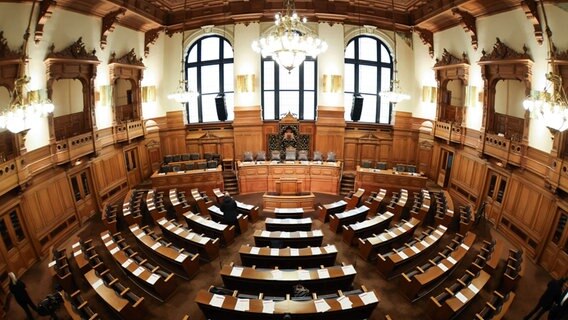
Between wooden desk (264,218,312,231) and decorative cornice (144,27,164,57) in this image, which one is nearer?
wooden desk (264,218,312,231)

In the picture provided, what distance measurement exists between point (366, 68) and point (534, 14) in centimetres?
723

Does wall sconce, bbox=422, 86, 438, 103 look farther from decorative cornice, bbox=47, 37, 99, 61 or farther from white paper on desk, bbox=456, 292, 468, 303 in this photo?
decorative cornice, bbox=47, 37, 99, 61

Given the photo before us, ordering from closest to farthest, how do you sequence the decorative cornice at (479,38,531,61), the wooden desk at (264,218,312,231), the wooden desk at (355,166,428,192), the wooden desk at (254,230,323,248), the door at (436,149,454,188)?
the wooden desk at (254,230,323,248) < the decorative cornice at (479,38,531,61) < the wooden desk at (264,218,312,231) < the wooden desk at (355,166,428,192) < the door at (436,149,454,188)

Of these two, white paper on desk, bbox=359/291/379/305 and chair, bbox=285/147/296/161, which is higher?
chair, bbox=285/147/296/161

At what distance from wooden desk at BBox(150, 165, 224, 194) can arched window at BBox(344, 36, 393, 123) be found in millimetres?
6284

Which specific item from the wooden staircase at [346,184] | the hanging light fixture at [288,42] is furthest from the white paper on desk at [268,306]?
the wooden staircase at [346,184]

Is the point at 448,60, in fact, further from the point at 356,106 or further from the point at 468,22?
the point at 356,106

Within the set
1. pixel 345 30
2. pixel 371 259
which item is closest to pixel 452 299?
pixel 371 259

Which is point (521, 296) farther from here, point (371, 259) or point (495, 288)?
point (371, 259)

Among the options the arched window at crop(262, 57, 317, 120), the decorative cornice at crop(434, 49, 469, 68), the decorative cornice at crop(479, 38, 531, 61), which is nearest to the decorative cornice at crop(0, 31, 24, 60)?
the arched window at crop(262, 57, 317, 120)

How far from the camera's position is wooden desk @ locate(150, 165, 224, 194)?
1345 centimetres

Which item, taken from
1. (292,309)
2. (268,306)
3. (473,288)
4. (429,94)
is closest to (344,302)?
(292,309)

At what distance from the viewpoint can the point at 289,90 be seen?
1559 centimetres

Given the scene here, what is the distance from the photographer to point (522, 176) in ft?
33.2
